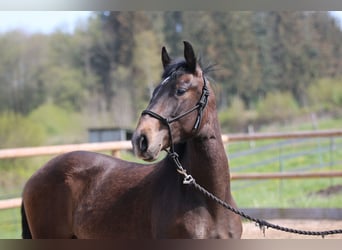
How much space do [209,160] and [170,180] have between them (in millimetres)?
241

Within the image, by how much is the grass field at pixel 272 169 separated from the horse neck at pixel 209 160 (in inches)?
184

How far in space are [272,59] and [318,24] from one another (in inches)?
102

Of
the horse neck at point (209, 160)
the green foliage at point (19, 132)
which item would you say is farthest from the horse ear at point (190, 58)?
the green foliage at point (19, 132)

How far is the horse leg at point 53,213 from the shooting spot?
124 inches

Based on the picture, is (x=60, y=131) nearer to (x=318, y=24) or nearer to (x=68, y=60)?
(x=68, y=60)

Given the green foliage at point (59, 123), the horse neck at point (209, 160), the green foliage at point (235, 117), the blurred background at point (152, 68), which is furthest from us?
→ the green foliage at point (235, 117)

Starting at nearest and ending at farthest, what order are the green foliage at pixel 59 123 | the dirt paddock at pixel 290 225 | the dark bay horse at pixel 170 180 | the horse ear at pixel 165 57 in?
the dark bay horse at pixel 170 180, the horse ear at pixel 165 57, the dirt paddock at pixel 290 225, the green foliage at pixel 59 123

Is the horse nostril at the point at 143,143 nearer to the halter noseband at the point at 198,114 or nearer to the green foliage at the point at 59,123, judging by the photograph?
the halter noseband at the point at 198,114

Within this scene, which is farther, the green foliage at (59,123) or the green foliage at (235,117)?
the green foliage at (235,117)

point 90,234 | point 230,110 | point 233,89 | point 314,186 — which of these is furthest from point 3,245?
point 233,89

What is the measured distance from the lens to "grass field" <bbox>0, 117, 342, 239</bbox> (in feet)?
24.8

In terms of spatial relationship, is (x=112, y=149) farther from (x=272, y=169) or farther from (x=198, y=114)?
(x=272, y=169)

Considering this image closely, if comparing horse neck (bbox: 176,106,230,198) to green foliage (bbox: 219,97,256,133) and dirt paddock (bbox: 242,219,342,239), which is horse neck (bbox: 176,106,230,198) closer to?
dirt paddock (bbox: 242,219,342,239)
